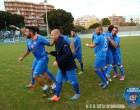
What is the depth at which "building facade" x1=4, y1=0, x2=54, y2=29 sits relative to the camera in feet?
399

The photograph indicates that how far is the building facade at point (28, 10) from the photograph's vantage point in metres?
122

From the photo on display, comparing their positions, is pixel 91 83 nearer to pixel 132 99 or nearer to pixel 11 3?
pixel 132 99

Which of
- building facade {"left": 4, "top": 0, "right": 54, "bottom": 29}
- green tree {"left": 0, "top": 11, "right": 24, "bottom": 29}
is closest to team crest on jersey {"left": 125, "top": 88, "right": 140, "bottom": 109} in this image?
green tree {"left": 0, "top": 11, "right": 24, "bottom": 29}

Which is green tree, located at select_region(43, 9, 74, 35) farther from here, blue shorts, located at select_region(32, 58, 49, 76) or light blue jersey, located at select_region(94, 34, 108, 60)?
blue shorts, located at select_region(32, 58, 49, 76)

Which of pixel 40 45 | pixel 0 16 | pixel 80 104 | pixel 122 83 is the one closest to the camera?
pixel 80 104

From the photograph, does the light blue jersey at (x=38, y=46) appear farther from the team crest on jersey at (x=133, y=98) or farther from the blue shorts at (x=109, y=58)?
the team crest on jersey at (x=133, y=98)

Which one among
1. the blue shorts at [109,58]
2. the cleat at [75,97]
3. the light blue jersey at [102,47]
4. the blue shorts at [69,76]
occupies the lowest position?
the cleat at [75,97]

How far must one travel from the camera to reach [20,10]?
411 ft

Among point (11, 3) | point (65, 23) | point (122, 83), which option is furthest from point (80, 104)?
point (11, 3)

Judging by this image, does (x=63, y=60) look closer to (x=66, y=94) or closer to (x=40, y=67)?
(x=40, y=67)

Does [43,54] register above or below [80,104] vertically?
above

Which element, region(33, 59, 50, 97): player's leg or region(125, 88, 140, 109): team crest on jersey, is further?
region(33, 59, 50, 97): player's leg

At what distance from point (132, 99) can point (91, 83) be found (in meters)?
2.58

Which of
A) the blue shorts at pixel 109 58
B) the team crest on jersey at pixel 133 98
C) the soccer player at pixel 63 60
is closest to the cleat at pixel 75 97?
the soccer player at pixel 63 60
